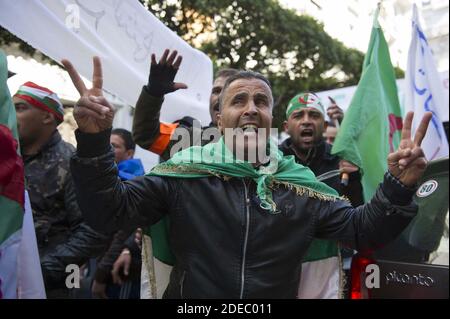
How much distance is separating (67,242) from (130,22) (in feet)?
4.20

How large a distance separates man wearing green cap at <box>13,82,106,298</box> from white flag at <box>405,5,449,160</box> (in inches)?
98.6

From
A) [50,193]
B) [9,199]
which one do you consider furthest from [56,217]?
[9,199]

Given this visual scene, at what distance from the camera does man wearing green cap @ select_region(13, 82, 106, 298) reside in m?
2.43

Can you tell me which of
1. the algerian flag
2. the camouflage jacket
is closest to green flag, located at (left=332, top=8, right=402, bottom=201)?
the camouflage jacket

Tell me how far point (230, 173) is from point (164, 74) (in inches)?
25.4

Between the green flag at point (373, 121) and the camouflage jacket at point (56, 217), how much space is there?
4.77 feet

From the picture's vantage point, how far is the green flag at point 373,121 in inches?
107

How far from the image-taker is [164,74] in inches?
86.6

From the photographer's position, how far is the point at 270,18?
8.29 m

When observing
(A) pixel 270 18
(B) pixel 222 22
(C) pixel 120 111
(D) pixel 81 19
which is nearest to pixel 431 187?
(D) pixel 81 19

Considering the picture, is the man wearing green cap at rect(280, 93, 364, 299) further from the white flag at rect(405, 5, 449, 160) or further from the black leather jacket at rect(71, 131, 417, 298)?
the white flag at rect(405, 5, 449, 160)

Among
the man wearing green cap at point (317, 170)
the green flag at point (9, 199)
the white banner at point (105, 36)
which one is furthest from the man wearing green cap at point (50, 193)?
the man wearing green cap at point (317, 170)

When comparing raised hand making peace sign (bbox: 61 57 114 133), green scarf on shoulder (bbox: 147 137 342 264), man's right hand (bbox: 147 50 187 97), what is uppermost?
man's right hand (bbox: 147 50 187 97)

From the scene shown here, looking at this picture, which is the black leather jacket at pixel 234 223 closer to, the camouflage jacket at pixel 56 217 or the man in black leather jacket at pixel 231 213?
the man in black leather jacket at pixel 231 213
